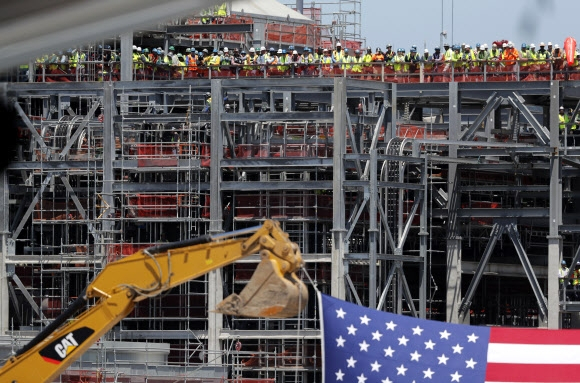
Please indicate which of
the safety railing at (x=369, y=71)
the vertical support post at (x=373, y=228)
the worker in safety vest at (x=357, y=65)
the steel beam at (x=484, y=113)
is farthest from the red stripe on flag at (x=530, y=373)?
the worker in safety vest at (x=357, y=65)

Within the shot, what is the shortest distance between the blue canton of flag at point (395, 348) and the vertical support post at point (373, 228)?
369 inches

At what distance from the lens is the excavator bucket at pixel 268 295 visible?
3391 centimetres

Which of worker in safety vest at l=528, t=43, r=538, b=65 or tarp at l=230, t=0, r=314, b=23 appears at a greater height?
tarp at l=230, t=0, r=314, b=23

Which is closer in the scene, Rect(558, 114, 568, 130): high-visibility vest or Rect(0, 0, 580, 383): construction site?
Rect(0, 0, 580, 383): construction site

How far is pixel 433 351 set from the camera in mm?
46188

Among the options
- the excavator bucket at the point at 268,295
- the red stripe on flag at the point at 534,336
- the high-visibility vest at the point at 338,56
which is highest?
the high-visibility vest at the point at 338,56

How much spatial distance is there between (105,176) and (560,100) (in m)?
18.8

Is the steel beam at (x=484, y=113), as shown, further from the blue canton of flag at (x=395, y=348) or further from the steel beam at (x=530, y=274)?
the blue canton of flag at (x=395, y=348)

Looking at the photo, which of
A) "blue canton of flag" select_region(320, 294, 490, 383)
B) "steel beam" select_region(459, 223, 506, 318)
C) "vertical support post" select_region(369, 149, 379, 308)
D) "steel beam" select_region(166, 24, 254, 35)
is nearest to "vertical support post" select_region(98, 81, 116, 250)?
"vertical support post" select_region(369, 149, 379, 308)

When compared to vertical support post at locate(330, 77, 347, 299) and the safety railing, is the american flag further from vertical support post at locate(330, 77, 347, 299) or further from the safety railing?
the safety railing

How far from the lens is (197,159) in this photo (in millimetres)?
60438

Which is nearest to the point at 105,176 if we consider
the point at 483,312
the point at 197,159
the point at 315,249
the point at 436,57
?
the point at 197,159

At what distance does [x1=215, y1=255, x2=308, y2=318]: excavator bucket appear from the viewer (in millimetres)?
33906

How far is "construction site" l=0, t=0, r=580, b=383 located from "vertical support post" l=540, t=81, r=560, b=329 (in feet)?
0.19
